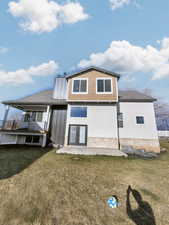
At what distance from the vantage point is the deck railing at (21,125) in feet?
37.1

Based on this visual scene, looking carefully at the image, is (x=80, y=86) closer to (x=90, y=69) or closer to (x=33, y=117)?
(x=90, y=69)

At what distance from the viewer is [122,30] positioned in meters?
10.5

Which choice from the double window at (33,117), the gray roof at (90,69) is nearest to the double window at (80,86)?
the gray roof at (90,69)

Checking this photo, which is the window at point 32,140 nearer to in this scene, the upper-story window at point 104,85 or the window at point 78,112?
the window at point 78,112

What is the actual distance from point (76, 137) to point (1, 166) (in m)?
5.99

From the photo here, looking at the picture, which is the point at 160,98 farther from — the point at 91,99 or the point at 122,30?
the point at 91,99

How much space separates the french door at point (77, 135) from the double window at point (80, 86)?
374cm

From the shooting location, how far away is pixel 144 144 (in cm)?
965

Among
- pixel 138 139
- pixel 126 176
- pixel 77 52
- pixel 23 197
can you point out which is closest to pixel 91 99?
pixel 138 139

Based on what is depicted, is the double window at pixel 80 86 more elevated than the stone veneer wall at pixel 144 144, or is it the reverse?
the double window at pixel 80 86

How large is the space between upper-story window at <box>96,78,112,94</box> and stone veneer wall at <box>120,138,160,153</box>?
205 inches

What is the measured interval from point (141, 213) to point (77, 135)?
25.4ft

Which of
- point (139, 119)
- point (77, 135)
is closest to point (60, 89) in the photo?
point (77, 135)

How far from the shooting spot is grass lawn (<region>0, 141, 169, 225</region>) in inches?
99.4
